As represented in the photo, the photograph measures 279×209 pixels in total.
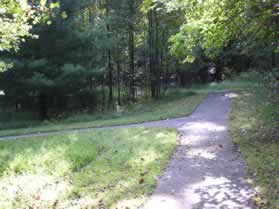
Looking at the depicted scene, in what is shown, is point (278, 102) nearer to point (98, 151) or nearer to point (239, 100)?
point (98, 151)

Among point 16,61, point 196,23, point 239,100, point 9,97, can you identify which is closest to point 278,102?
point 196,23

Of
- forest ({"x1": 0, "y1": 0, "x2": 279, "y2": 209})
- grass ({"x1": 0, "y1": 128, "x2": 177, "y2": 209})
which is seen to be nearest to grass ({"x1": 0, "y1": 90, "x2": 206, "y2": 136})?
forest ({"x1": 0, "y1": 0, "x2": 279, "y2": 209})

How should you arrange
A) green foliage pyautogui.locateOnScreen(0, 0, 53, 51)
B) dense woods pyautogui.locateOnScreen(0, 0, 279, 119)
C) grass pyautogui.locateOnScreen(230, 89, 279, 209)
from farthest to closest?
dense woods pyautogui.locateOnScreen(0, 0, 279, 119) < grass pyautogui.locateOnScreen(230, 89, 279, 209) < green foliage pyautogui.locateOnScreen(0, 0, 53, 51)

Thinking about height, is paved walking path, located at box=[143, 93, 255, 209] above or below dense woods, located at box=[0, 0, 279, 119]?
below

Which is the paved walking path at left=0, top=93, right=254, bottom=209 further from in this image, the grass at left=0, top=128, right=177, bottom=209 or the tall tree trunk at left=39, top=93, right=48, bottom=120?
the tall tree trunk at left=39, top=93, right=48, bottom=120

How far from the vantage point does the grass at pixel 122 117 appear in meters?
13.4

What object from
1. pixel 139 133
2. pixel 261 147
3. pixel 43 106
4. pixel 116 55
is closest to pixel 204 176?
pixel 261 147

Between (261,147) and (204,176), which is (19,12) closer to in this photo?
(204,176)

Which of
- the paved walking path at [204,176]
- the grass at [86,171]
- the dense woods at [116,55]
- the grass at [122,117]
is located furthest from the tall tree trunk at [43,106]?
the paved walking path at [204,176]

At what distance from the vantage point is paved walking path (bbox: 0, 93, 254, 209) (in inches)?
174

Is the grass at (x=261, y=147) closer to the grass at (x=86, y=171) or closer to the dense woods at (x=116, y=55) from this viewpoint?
the dense woods at (x=116, y=55)

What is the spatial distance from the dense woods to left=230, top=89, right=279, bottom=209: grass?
1.31 metres

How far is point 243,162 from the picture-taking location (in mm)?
6211

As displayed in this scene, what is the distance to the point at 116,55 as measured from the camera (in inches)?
923
